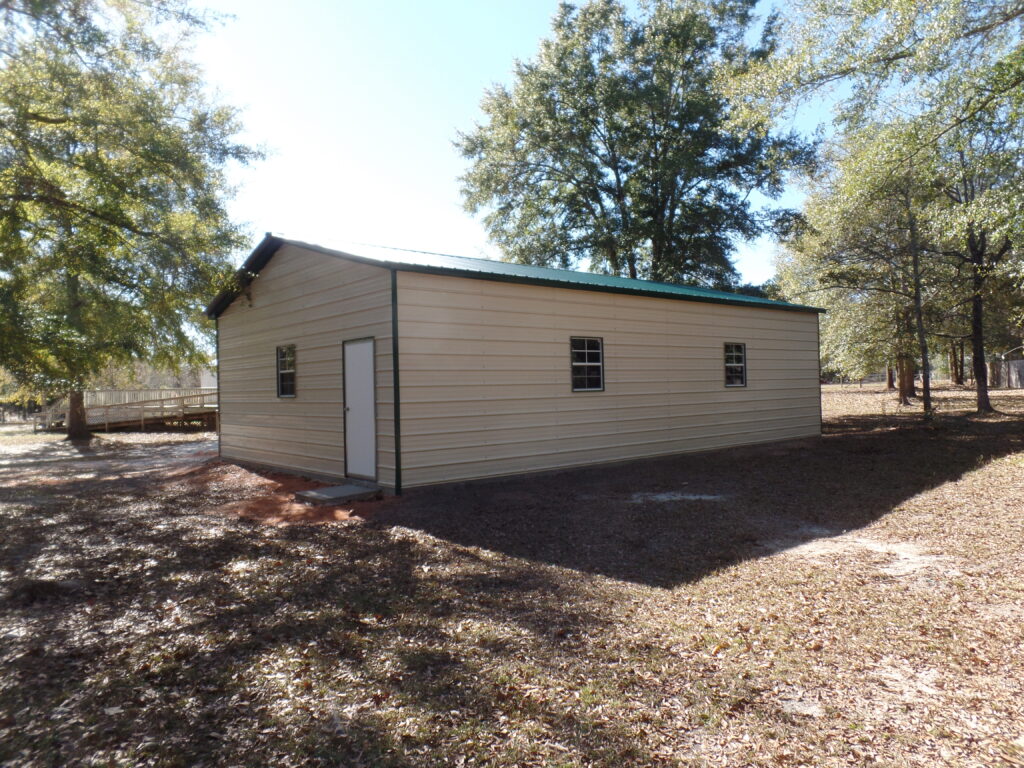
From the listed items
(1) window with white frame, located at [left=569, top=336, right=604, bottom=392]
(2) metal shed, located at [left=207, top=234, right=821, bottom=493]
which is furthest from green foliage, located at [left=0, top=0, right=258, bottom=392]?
(1) window with white frame, located at [left=569, top=336, right=604, bottom=392]

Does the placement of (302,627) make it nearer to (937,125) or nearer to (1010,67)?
(1010,67)

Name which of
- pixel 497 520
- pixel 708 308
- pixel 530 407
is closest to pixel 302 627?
pixel 497 520

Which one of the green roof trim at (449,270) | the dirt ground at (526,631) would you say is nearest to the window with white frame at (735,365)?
the green roof trim at (449,270)

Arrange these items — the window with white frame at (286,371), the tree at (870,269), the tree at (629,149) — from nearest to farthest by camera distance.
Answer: the window with white frame at (286,371) < the tree at (870,269) < the tree at (629,149)

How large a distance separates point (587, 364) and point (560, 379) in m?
0.70

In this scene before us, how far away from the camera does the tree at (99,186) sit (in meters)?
10.1

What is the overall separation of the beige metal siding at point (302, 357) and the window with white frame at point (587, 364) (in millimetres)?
3510

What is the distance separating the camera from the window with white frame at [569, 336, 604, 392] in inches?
417

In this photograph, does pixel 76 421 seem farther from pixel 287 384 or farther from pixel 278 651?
pixel 278 651

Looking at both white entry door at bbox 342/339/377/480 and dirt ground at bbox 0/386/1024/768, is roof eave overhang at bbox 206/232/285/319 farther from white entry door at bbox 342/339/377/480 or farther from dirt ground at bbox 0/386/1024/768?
dirt ground at bbox 0/386/1024/768

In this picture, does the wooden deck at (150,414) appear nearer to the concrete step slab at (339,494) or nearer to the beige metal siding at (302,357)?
the beige metal siding at (302,357)

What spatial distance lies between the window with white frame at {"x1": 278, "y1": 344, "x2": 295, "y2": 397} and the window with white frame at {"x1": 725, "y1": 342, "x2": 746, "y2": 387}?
9.01 m

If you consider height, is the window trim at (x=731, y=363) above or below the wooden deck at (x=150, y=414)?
above

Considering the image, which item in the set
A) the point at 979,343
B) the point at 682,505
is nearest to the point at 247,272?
the point at 682,505
